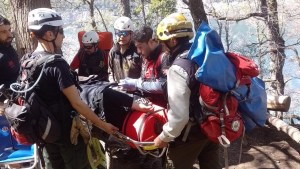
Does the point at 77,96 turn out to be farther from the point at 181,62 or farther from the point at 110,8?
the point at 110,8

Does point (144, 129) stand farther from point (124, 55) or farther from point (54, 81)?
point (124, 55)

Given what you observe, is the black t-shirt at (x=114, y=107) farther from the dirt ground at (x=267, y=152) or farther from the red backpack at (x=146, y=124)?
the dirt ground at (x=267, y=152)

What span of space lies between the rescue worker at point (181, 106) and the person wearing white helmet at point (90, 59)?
78.7 inches

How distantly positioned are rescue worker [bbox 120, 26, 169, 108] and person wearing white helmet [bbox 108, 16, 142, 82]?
442 millimetres

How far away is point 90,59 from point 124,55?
487 mm

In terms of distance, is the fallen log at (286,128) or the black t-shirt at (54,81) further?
the fallen log at (286,128)

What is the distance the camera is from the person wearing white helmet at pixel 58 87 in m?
2.81

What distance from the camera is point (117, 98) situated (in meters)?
3.51

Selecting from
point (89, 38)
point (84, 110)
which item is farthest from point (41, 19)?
point (89, 38)

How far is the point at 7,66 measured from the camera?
4234 mm

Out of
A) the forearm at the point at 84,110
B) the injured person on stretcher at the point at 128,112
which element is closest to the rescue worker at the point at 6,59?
the injured person on stretcher at the point at 128,112

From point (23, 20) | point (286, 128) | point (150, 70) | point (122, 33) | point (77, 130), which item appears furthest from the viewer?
point (286, 128)

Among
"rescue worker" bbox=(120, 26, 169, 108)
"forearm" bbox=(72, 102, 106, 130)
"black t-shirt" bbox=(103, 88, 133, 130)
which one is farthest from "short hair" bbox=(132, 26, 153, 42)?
"forearm" bbox=(72, 102, 106, 130)

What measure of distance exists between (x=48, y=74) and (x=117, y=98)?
0.88 m
